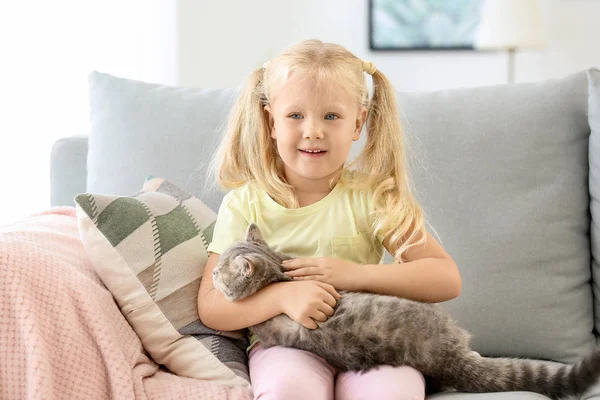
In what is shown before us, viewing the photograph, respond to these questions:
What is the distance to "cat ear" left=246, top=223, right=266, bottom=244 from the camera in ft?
5.06

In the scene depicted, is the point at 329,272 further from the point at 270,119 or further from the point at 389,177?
the point at 270,119

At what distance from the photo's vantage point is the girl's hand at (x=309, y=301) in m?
1.41

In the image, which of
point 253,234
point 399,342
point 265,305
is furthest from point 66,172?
point 399,342

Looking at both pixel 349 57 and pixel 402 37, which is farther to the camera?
pixel 402 37

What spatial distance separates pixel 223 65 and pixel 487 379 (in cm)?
299

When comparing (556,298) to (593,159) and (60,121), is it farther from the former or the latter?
(60,121)

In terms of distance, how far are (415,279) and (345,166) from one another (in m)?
0.37

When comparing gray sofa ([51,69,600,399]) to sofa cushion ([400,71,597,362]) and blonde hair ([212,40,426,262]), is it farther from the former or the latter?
blonde hair ([212,40,426,262])

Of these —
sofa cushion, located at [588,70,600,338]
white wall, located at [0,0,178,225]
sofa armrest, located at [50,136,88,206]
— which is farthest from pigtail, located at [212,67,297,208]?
white wall, located at [0,0,178,225]

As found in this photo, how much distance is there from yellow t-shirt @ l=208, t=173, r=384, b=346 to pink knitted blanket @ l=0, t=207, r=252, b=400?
0.28 meters

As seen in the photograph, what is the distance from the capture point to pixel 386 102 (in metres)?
1.70

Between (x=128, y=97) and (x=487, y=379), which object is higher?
(x=128, y=97)

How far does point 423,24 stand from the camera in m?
4.17

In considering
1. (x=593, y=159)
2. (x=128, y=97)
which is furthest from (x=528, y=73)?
(x=128, y=97)
